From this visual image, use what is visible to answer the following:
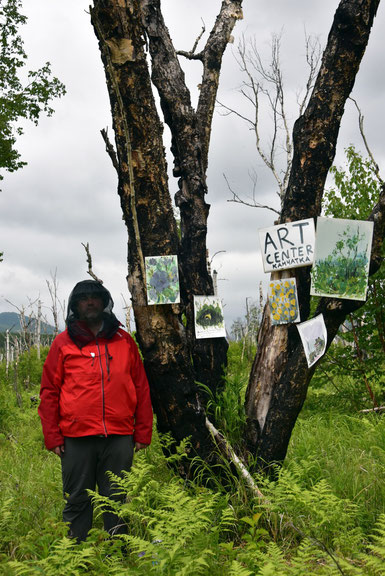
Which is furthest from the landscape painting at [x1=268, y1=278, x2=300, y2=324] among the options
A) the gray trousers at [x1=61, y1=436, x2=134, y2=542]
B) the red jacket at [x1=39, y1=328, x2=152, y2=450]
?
the gray trousers at [x1=61, y1=436, x2=134, y2=542]

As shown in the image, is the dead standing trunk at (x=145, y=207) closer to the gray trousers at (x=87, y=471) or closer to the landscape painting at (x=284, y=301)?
the gray trousers at (x=87, y=471)

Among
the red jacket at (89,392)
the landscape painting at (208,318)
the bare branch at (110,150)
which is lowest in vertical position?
the red jacket at (89,392)

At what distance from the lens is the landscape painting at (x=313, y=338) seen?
11.9ft

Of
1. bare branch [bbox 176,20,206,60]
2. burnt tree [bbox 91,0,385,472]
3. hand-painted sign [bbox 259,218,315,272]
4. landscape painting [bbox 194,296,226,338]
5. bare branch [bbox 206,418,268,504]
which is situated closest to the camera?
burnt tree [bbox 91,0,385,472]

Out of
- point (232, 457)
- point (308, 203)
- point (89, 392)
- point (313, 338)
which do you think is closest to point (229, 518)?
point (232, 457)

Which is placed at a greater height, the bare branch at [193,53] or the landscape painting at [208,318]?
the bare branch at [193,53]

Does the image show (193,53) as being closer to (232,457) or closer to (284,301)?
(284,301)

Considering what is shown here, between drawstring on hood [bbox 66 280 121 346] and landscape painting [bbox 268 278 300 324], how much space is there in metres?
1.15

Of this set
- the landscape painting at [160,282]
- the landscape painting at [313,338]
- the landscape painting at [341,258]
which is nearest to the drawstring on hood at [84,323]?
the landscape painting at [160,282]

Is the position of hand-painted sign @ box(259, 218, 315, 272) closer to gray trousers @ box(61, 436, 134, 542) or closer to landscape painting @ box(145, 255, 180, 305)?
landscape painting @ box(145, 255, 180, 305)

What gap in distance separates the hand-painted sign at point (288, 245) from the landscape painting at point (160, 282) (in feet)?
2.37

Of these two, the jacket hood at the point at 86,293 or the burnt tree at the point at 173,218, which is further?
the jacket hood at the point at 86,293

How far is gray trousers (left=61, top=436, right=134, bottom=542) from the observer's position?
3424 mm

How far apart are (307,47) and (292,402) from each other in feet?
60.5
